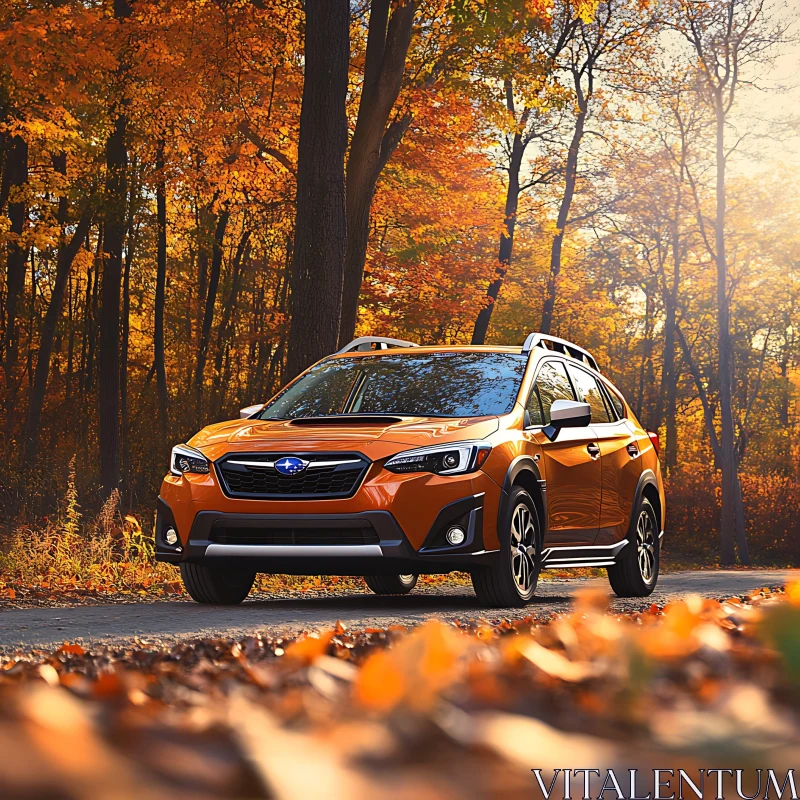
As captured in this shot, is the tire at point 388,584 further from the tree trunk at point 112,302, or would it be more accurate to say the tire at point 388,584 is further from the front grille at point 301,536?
the tree trunk at point 112,302

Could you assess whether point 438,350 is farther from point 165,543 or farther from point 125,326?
point 125,326

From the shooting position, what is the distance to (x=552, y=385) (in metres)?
10.1

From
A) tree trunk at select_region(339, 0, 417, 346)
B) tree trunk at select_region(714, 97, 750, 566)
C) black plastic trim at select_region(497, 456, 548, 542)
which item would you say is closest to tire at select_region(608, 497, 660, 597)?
black plastic trim at select_region(497, 456, 548, 542)

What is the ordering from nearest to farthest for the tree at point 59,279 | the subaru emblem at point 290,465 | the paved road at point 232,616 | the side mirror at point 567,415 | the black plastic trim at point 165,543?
1. the paved road at point 232,616
2. the subaru emblem at point 290,465
3. the black plastic trim at point 165,543
4. the side mirror at point 567,415
5. the tree at point 59,279

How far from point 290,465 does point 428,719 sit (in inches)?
271

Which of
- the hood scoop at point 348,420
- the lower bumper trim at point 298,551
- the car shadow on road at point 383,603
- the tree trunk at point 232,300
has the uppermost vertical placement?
the tree trunk at point 232,300

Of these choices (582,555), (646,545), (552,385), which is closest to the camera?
(582,555)

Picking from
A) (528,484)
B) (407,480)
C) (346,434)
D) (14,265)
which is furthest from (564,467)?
(14,265)

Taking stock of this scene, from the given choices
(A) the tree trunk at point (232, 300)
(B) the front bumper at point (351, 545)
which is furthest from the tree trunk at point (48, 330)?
(B) the front bumper at point (351, 545)

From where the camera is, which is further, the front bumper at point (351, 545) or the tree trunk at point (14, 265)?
the tree trunk at point (14, 265)

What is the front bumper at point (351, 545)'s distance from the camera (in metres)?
8.10

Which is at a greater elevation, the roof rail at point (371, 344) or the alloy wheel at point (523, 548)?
the roof rail at point (371, 344)

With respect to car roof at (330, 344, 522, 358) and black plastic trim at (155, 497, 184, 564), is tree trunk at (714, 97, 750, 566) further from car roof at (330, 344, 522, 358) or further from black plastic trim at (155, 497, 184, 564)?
black plastic trim at (155, 497, 184, 564)

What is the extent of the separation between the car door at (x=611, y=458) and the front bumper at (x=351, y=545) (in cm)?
227
